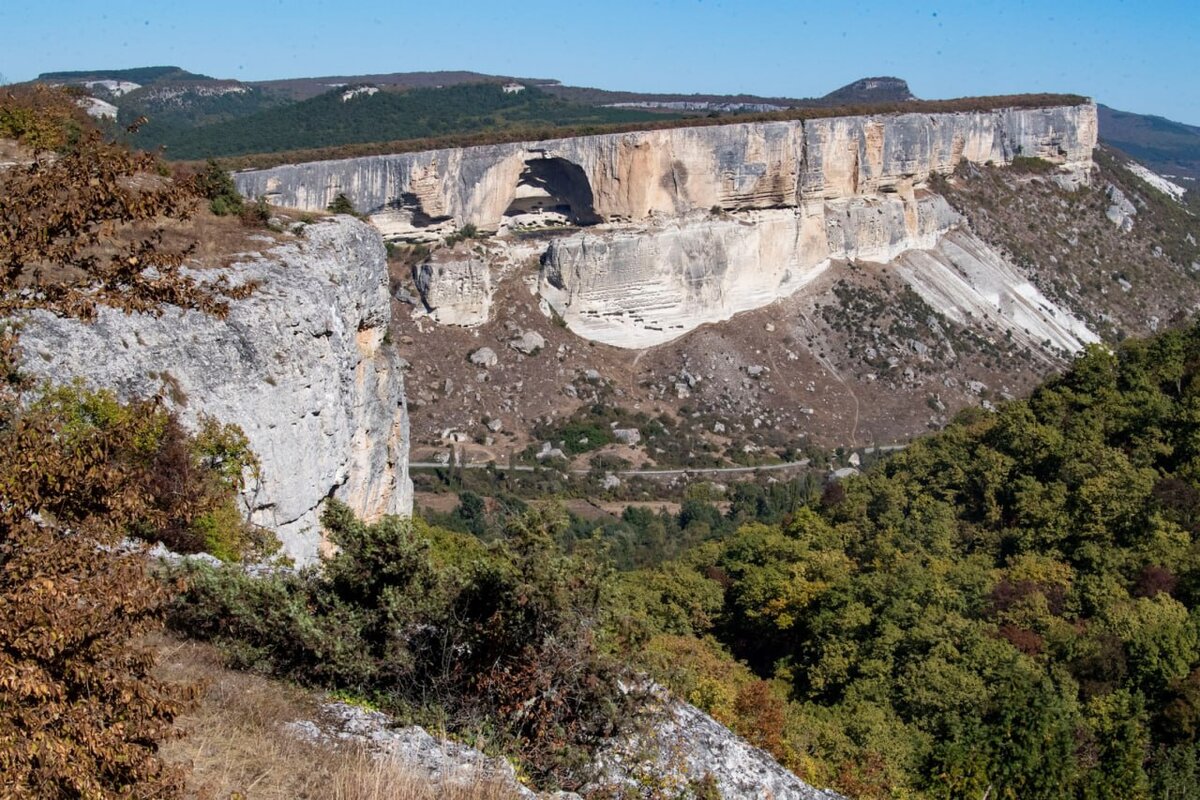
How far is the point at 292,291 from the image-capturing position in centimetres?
1520

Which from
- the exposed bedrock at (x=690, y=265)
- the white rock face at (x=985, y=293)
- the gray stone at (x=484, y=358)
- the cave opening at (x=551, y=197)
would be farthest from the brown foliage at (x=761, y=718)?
the white rock face at (x=985, y=293)

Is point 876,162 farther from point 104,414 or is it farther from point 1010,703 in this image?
point 104,414

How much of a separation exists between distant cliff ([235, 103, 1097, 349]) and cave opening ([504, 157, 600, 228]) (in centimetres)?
7

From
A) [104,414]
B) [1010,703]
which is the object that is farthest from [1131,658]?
[104,414]

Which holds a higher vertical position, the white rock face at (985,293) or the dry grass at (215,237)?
the dry grass at (215,237)

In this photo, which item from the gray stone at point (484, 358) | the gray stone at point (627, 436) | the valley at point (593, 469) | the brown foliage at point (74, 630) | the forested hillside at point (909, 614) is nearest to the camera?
the brown foliage at point (74, 630)

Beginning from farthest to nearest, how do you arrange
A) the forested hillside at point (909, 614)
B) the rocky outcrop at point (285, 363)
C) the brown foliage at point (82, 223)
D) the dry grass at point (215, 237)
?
1. the dry grass at point (215, 237)
2. the rocky outcrop at point (285, 363)
3. the forested hillside at point (909, 614)
4. the brown foliage at point (82, 223)

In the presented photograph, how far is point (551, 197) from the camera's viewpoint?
5331 cm

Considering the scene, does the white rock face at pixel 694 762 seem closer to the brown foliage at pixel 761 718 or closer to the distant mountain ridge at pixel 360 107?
the brown foliage at pixel 761 718

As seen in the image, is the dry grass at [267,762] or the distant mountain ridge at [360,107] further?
the distant mountain ridge at [360,107]

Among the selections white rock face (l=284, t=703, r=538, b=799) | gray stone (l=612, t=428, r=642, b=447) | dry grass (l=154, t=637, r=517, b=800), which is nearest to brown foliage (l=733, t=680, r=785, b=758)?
white rock face (l=284, t=703, r=538, b=799)

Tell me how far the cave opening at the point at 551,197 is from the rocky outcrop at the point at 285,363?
111 ft

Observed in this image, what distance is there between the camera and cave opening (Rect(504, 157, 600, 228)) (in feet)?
171

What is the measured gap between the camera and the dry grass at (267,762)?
20.4 feet
